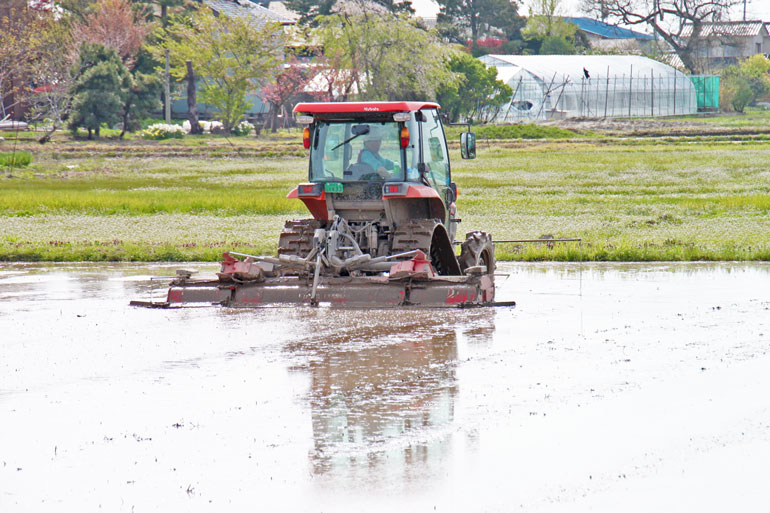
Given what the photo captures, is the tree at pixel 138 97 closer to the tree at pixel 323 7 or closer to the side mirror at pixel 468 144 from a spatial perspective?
the tree at pixel 323 7

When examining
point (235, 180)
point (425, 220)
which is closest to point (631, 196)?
point (235, 180)

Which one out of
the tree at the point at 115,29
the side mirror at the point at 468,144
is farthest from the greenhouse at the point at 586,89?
the side mirror at the point at 468,144

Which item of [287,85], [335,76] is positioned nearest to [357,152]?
[335,76]

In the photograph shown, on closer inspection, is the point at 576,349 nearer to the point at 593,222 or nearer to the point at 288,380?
the point at 288,380

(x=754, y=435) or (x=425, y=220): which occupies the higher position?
(x=425, y=220)

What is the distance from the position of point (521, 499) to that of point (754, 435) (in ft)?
6.83

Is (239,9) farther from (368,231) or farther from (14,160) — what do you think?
(368,231)

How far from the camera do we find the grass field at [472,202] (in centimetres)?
1939

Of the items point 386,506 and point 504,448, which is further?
point 504,448

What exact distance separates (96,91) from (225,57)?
13.1 meters

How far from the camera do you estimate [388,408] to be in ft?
26.4

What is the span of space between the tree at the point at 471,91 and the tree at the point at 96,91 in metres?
21.0

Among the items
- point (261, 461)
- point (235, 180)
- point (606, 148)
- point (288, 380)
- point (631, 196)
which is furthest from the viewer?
point (606, 148)

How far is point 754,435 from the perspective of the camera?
7.29 metres
